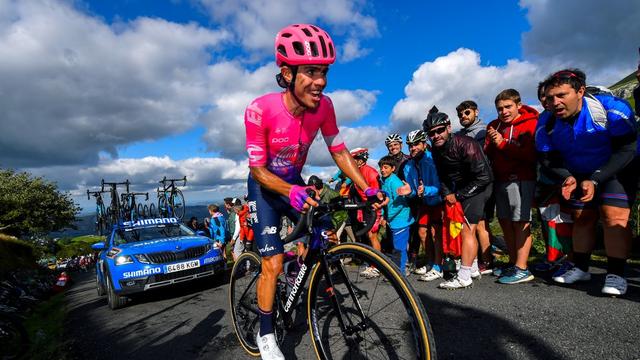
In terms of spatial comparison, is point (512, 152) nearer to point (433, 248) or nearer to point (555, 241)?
point (555, 241)

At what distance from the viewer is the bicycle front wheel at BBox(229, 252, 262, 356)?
338cm

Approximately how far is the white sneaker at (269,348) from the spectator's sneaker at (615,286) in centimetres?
361

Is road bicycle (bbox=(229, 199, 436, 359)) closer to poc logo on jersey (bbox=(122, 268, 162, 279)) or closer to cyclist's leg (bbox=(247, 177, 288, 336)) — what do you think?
cyclist's leg (bbox=(247, 177, 288, 336))

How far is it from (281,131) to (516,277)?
402 centimetres

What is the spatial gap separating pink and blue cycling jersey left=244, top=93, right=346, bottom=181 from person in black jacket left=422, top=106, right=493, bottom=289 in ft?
7.77

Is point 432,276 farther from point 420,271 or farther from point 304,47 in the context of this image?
point 304,47

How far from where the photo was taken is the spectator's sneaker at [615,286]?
11.7 feet

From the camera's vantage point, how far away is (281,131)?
2.81 metres

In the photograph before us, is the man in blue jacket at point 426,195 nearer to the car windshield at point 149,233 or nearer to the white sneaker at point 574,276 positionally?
the white sneaker at point 574,276

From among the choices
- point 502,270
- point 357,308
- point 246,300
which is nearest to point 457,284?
point 502,270

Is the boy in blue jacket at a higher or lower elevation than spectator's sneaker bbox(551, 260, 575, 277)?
higher

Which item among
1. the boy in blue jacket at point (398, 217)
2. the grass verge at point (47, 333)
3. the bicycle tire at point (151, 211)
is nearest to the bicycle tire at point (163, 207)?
the bicycle tire at point (151, 211)

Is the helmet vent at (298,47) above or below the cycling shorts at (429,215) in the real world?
above

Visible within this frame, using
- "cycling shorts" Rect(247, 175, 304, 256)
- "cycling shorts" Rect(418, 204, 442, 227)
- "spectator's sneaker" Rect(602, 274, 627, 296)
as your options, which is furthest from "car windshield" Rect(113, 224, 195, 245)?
"spectator's sneaker" Rect(602, 274, 627, 296)
